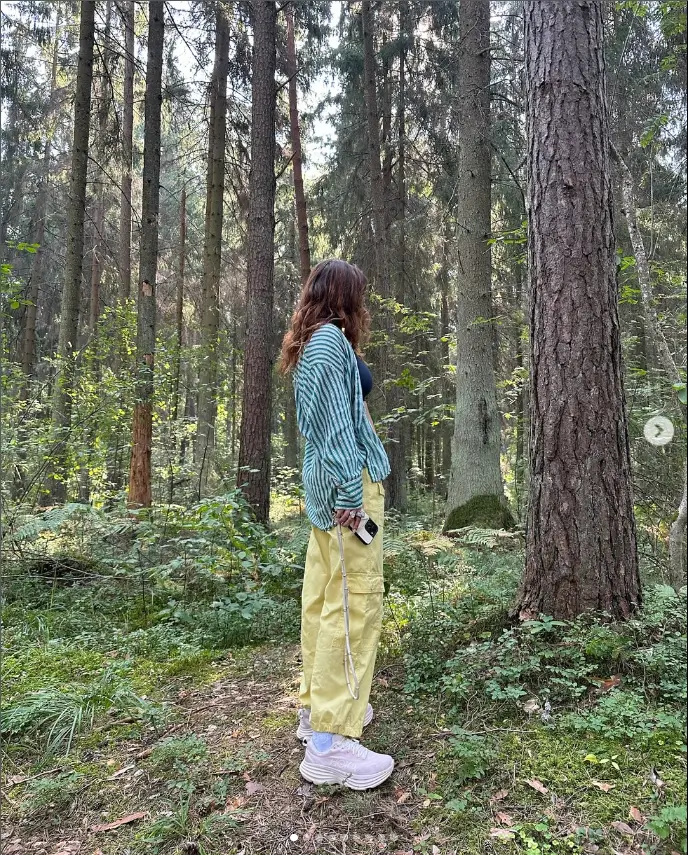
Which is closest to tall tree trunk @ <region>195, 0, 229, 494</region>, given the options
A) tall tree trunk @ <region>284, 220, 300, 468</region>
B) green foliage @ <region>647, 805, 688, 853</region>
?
tall tree trunk @ <region>284, 220, 300, 468</region>

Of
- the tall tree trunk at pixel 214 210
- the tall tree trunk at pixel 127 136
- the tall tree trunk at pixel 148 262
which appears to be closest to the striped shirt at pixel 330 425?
the tall tree trunk at pixel 148 262

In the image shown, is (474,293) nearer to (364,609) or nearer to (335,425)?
(335,425)

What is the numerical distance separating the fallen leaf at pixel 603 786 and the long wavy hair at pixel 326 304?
1966 mm

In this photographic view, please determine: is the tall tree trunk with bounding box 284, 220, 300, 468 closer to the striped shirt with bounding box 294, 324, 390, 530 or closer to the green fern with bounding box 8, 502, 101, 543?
the green fern with bounding box 8, 502, 101, 543

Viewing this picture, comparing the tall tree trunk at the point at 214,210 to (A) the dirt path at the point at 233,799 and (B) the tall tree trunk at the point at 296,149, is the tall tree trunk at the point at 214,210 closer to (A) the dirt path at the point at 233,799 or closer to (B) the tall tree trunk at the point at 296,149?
(B) the tall tree trunk at the point at 296,149

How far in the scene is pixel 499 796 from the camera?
1.95m

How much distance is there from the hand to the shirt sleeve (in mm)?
23

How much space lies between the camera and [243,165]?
428 inches

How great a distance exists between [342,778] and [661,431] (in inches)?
72.6

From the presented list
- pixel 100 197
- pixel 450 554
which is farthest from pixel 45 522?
pixel 100 197

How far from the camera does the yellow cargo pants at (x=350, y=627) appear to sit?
225cm

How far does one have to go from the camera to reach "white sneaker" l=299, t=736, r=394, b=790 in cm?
218

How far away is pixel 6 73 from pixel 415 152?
7638 mm

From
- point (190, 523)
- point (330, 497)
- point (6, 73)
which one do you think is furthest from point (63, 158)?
point (330, 497)
